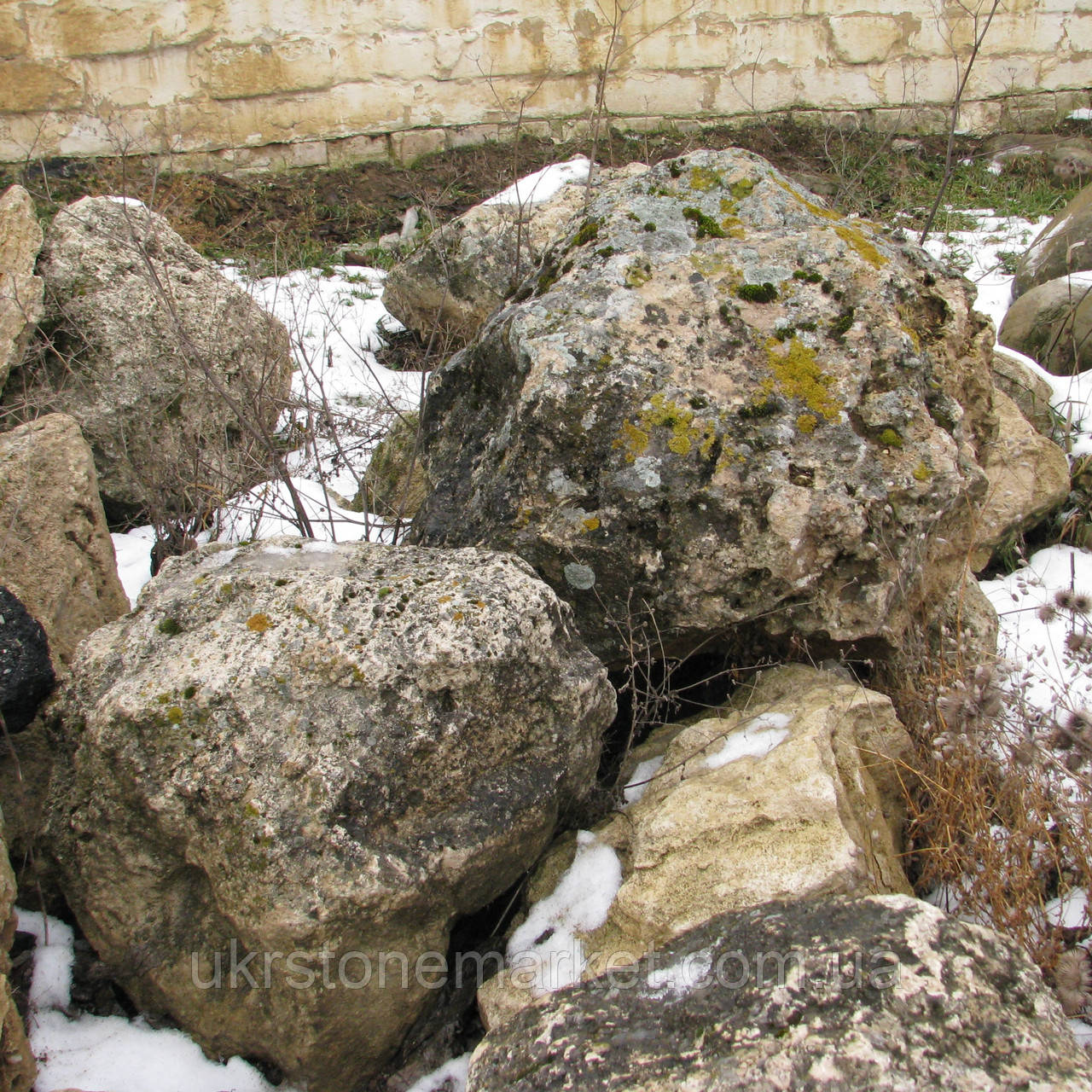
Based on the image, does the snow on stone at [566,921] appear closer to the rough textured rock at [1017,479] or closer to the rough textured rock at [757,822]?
the rough textured rock at [757,822]

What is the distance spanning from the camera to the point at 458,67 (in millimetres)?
8109

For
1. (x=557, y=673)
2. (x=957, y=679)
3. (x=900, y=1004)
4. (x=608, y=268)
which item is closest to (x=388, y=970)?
(x=557, y=673)

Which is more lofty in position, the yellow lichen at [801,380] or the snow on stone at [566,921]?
the yellow lichen at [801,380]

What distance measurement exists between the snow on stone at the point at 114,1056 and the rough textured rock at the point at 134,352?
2.22 m

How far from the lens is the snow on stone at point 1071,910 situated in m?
2.05

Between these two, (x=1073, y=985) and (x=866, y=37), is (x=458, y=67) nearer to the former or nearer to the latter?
(x=866, y=37)

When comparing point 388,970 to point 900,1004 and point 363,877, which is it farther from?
point 900,1004

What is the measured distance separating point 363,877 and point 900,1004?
0.94 metres

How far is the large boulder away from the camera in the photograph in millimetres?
5172

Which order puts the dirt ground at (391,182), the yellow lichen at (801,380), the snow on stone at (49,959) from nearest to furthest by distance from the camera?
1. the snow on stone at (49,959)
2. the yellow lichen at (801,380)
3. the dirt ground at (391,182)

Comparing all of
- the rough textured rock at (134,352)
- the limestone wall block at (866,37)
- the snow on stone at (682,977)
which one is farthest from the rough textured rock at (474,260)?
the limestone wall block at (866,37)

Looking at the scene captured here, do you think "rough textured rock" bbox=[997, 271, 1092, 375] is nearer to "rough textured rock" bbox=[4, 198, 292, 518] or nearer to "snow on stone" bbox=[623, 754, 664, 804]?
"snow on stone" bbox=[623, 754, 664, 804]

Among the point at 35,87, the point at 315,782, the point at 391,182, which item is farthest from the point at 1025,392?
the point at 35,87

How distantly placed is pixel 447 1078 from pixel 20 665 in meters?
1.29
